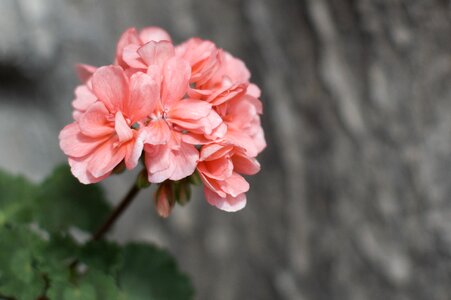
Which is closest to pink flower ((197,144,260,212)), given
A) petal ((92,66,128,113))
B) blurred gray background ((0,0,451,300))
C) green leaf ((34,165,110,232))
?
petal ((92,66,128,113))

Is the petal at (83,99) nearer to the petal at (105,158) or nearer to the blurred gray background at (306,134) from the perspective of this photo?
the petal at (105,158)

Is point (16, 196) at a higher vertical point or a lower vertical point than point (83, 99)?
lower

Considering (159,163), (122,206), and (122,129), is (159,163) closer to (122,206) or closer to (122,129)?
(122,129)

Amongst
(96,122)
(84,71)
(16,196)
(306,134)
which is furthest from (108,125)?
(306,134)

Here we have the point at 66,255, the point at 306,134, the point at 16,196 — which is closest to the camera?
the point at 66,255

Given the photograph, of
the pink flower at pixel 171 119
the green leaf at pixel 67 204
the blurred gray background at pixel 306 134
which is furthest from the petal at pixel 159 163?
the blurred gray background at pixel 306 134

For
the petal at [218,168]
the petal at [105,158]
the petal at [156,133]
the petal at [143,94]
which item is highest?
the petal at [143,94]

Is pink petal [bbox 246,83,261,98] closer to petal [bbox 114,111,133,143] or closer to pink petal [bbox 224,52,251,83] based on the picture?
pink petal [bbox 224,52,251,83]

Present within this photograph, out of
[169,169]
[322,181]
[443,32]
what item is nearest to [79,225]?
[169,169]

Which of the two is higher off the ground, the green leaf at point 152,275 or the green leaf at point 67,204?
the green leaf at point 67,204
